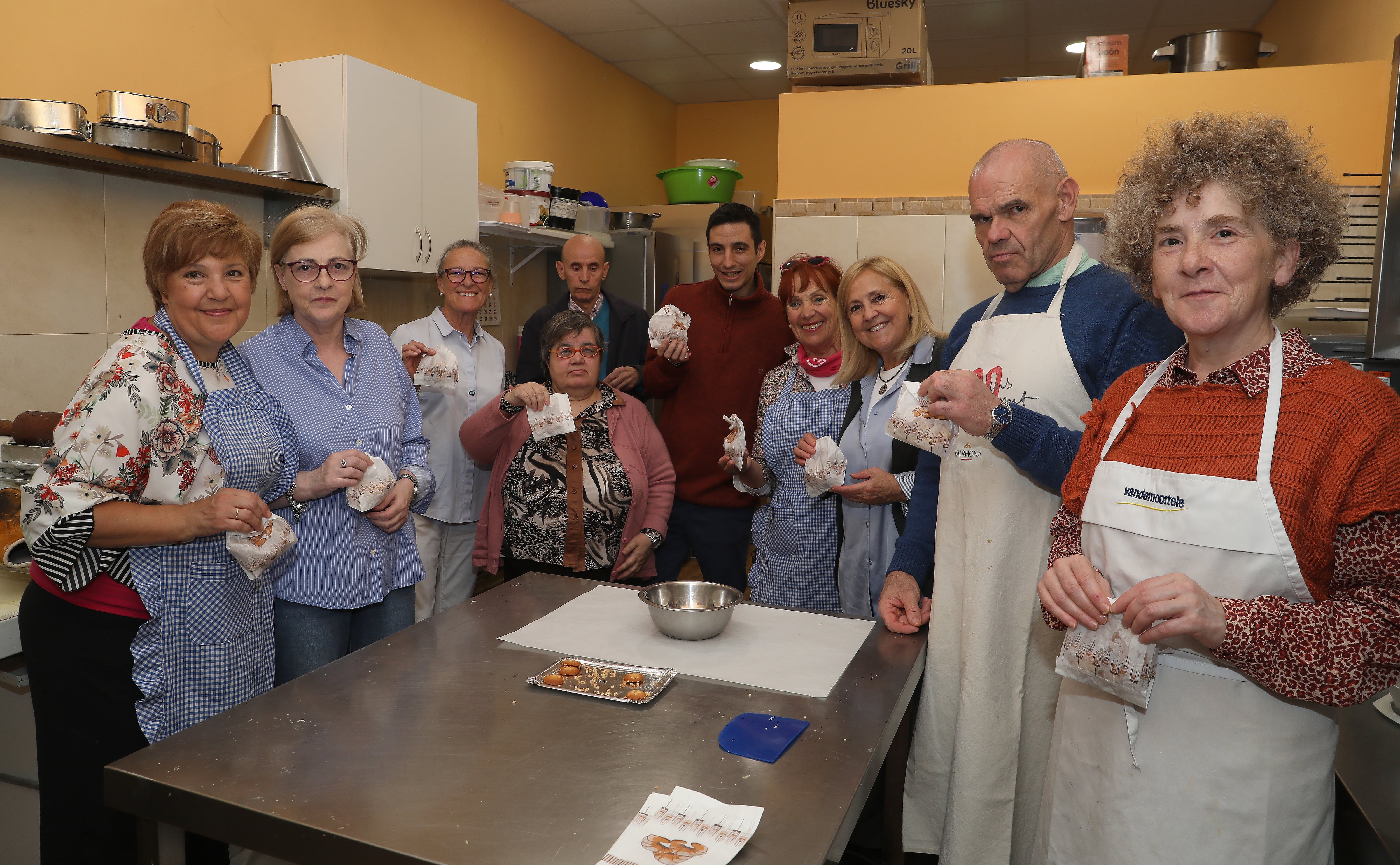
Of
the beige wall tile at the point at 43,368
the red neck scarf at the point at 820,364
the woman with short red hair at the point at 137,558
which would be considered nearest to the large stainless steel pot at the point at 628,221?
the red neck scarf at the point at 820,364

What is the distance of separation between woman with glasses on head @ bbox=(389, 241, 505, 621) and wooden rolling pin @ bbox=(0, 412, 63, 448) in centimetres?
109

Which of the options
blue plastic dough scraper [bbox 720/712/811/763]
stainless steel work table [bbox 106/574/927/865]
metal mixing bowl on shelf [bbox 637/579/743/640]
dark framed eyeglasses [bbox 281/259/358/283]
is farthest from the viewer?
dark framed eyeglasses [bbox 281/259/358/283]

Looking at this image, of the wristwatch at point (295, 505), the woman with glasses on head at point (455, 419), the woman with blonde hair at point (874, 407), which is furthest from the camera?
the woman with glasses on head at point (455, 419)

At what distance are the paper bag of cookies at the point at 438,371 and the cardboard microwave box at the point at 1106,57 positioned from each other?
2.85m

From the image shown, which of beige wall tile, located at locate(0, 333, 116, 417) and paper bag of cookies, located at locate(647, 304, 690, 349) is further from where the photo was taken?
paper bag of cookies, located at locate(647, 304, 690, 349)

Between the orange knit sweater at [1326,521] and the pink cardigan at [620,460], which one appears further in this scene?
the pink cardigan at [620,460]

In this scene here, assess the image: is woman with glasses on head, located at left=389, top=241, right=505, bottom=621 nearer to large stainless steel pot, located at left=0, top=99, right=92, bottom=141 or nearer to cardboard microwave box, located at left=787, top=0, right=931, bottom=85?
large stainless steel pot, located at left=0, top=99, right=92, bottom=141

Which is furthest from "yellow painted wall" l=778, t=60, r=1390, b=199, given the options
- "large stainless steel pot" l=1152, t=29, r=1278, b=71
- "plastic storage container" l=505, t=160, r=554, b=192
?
"plastic storage container" l=505, t=160, r=554, b=192

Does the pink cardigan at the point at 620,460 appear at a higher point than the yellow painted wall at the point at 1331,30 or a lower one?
lower

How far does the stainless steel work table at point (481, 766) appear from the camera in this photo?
1.17 metres

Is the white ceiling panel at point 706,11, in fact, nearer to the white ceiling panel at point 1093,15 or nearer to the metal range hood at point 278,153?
Answer: the white ceiling panel at point 1093,15

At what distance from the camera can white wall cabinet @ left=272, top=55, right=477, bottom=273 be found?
11.1 ft

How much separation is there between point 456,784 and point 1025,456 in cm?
119

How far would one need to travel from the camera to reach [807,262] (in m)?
2.95
